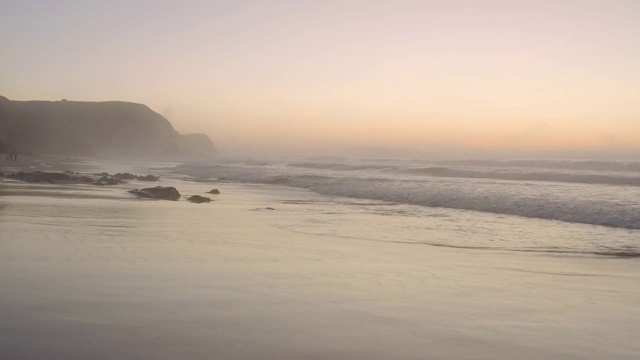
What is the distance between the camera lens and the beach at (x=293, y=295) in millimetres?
3676

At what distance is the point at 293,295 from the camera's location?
505 centimetres

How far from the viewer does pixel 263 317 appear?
14.1 ft

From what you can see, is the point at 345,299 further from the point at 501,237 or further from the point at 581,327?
the point at 501,237

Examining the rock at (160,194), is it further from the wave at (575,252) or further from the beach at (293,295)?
the wave at (575,252)

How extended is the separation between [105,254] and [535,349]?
16.0ft

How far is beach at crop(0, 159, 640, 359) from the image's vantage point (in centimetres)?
368

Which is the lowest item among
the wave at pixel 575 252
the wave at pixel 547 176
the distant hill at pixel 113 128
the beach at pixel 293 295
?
the wave at pixel 575 252

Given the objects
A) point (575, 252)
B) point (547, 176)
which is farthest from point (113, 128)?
point (575, 252)

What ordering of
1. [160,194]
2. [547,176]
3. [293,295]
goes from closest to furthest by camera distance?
[293,295]
[160,194]
[547,176]

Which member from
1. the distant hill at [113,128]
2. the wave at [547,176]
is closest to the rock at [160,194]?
the wave at [547,176]

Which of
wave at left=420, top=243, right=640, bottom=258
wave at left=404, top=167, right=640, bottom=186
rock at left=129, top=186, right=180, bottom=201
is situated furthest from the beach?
wave at left=404, top=167, right=640, bottom=186

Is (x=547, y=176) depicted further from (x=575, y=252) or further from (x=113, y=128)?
(x=113, y=128)

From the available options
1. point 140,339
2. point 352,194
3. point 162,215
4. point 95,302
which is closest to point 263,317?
point 140,339

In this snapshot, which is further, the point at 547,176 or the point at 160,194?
the point at 547,176
